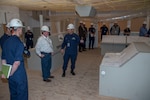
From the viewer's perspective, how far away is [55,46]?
4.35 metres

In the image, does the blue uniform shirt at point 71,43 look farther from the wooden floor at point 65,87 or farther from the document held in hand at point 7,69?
the document held in hand at point 7,69

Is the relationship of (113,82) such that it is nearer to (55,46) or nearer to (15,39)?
(15,39)

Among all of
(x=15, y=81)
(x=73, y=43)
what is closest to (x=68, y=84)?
(x=73, y=43)

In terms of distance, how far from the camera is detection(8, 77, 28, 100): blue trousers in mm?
2105

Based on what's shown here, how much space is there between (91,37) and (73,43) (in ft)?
12.0

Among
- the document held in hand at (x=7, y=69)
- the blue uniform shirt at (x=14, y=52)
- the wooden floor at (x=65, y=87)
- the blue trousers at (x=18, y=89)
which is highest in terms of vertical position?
the blue uniform shirt at (x=14, y=52)

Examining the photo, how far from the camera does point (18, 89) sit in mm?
2123

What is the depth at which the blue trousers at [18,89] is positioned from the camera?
6.91 feet

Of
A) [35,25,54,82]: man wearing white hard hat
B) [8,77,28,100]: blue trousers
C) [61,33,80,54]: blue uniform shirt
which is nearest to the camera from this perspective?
[8,77,28,100]: blue trousers

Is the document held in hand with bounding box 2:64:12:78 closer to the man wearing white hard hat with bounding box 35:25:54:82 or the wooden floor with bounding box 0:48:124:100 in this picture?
the wooden floor with bounding box 0:48:124:100

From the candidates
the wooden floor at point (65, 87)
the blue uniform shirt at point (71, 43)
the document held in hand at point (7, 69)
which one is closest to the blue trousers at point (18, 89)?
the document held in hand at point (7, 69)

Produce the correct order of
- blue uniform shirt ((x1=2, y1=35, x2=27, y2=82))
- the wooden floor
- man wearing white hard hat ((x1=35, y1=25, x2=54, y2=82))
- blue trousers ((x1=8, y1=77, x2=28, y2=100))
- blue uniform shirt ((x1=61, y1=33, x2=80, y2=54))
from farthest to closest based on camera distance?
blue uniform shirt ((x1=61, y1=33, x2=80, y2=54)), man wearing white hard hat ((x1=35, y1=25, x2=54, y2=82)), the wooden floor, blue trousers ((x1=8, y1=77, x2=28, y2=100)), blue uniform shirt ((x1=2, y1=35, x2=27, y2=82))

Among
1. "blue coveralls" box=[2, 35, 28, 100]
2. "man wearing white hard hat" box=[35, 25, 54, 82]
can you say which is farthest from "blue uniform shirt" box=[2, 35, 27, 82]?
"man wearing white hard hat" box=[35, 25, 54, 82]

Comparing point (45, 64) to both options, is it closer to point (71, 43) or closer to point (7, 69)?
point (71, 43)
